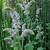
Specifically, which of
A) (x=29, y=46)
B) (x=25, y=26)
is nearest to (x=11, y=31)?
(x=25, y=26)

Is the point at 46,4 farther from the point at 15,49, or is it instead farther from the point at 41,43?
the point at 15,49

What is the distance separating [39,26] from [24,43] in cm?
27

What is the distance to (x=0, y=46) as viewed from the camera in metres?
2.45

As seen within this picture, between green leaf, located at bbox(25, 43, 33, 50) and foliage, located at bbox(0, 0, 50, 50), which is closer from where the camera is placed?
green leaf, located at bbox(25, 43, 33, 50)

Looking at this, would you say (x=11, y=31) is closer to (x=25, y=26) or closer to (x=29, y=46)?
(x=25, y=26)

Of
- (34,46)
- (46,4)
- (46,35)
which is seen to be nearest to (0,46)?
(34,46)

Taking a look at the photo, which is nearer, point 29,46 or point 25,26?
point 29,46

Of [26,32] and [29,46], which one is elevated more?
[26,32]

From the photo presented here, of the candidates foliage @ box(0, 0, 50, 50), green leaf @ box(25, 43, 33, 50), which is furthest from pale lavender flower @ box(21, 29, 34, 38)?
green leaf @ box(25, 43, 33, 50)

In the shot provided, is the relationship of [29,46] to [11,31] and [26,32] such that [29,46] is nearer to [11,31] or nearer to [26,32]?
[26,32]

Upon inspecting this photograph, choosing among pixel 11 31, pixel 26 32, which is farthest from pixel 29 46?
pixel 11 31

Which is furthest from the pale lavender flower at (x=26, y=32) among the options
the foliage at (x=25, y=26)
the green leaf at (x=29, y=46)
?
the green leaf at (x=29, y=46)

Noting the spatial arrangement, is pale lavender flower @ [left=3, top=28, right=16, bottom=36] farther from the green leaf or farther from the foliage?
the green leaf

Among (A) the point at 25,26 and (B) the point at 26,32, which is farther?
(A) the point at 25,26
